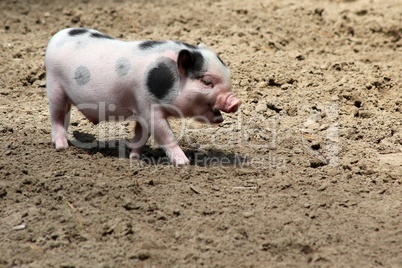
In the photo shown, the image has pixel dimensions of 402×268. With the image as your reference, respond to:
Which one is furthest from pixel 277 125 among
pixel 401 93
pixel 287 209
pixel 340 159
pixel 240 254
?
pixel 240 254

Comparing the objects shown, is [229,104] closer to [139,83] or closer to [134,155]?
[139,83]

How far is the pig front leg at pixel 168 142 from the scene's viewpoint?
512 cm

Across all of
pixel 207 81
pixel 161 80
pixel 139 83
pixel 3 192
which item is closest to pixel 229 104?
pixel 207 81

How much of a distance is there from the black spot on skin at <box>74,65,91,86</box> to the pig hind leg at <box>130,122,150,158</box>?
51 centimetres

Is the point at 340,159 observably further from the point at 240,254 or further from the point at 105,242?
the point at 105,242

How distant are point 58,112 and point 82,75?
1.46ft

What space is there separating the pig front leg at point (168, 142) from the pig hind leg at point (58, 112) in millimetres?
798

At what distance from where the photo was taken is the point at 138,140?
5.46 m

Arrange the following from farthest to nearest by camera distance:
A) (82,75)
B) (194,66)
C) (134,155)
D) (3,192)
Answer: (134,155) < (82,75) < (194,66) < (3,192)

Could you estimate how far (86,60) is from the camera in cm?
523

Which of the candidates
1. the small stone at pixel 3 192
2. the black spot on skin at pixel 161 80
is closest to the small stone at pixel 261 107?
the black spot on skin at pixel 161 80

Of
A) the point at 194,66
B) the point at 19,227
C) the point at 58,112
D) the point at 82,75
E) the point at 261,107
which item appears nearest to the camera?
the point at 19,227

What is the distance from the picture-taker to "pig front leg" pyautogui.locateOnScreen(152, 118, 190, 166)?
5117 millimetres

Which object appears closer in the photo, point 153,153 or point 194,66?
point 194,66
